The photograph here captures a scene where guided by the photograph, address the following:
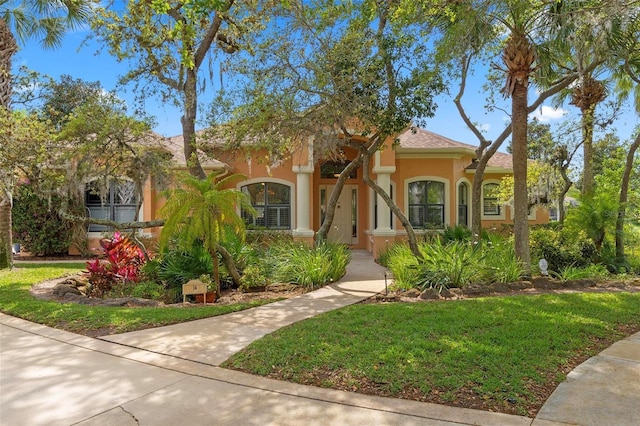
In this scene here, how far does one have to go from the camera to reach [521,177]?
9.70 meters

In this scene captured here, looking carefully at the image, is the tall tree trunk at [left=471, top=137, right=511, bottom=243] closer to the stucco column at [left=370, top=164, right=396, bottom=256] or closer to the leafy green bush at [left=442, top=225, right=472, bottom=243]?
Result: the leafy green bush at [left=442, top=225, right=472, bottom=243]

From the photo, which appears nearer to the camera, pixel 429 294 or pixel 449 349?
pixel 449 349

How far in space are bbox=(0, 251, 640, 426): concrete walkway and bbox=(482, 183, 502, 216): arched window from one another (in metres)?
13.6

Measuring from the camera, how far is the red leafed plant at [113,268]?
946 cm

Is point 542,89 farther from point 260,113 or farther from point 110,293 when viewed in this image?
point 110,293

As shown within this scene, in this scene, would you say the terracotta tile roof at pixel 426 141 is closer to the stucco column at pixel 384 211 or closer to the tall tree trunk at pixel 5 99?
the stucco column at pixel 384 211

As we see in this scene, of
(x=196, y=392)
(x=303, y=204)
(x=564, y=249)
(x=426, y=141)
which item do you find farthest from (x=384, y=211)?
(x=196, y=392)

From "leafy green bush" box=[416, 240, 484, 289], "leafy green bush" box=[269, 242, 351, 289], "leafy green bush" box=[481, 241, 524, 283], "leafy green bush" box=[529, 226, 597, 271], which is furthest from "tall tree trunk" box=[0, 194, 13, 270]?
"leafy green bush" box=[529, 226, 597, 271]

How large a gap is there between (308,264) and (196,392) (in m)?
5.99

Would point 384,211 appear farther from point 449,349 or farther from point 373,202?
point 449,349

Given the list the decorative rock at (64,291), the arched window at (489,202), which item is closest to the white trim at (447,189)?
the arched window at (489,202)

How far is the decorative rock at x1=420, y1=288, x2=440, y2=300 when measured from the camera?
8133 millimetres

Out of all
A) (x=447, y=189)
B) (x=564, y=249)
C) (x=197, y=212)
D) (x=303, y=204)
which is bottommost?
(x=564, y=249)

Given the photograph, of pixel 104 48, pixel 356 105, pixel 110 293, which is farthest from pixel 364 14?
pixel 110 293
